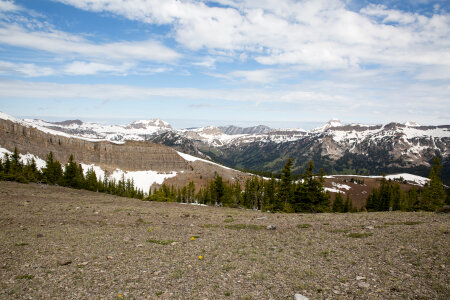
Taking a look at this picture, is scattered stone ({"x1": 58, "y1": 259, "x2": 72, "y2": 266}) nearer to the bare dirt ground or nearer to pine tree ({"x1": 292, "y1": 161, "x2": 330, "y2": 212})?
the bare dirt ground

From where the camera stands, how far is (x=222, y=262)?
46.4 feet

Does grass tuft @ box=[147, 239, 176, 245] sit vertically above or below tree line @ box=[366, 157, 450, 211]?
above

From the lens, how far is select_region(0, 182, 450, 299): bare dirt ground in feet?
35.1

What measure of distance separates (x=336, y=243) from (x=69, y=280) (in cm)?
1646

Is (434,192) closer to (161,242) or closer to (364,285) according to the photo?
(364,285)

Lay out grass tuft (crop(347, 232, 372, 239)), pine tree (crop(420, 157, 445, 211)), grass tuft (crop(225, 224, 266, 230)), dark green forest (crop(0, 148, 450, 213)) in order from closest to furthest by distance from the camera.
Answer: grass tuft (crop(347, 232, 372, 239))
grass tuft (crop(225, 224, 266, 230))
dark green forest (crop(0, 148, 450, 213))
pine tree (crop(420, 157, 445, 211))

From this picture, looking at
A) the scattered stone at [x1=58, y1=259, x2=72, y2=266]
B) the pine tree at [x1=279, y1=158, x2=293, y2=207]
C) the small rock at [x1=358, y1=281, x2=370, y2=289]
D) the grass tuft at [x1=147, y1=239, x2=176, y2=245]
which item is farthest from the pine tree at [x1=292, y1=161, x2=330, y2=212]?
the scattered stone at [x1=58, y1=259, x2=72, y2=266]

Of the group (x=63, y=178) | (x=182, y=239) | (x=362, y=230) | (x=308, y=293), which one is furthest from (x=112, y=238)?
Answer: (x=63, y=178)

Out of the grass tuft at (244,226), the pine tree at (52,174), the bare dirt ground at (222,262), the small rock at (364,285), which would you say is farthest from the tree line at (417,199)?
the pine tree at (52,174)

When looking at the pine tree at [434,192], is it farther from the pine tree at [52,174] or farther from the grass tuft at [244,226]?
the pine tree at [52,174]

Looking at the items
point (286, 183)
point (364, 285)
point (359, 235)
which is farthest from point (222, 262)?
point (286, 183)

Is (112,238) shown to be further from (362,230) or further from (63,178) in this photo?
(63,178)

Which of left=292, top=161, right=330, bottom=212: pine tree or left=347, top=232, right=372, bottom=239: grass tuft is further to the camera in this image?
left=292, top=161, right=330, bottom=212: pine tree

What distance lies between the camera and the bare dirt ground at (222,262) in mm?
10695
